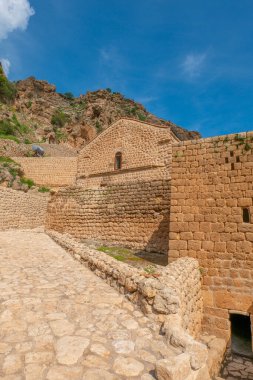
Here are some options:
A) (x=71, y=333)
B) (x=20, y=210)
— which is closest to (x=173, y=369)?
(x=71, y=333)

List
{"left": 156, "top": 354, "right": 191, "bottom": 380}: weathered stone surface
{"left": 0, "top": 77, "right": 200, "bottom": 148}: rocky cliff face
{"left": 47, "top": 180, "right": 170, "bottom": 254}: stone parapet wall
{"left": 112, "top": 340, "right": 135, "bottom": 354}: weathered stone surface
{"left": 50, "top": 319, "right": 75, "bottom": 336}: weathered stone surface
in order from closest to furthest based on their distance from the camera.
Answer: {"left": 156, "top": 354, "right": 191, "bottom": 380}: weathered stone surface
{"left": 112, "top": 340, "right": 135, "bottom": 354}: weathered stone surface
{"left": 50, "top": 319, "right": 75, "bottom": 336}: weathered stone surface
{"left": 47, "top": 180, "right": 170, "bottom": 254}: stone parapet wall
{"left": 0, "top": 77, "right": 200, "bottom": 148}: rocky cliff face

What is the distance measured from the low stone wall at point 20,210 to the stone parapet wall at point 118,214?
123 inches

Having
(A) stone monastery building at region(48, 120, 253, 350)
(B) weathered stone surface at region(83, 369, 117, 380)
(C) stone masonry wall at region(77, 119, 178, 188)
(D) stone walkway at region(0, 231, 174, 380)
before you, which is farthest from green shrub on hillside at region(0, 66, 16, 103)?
(B) weathered stone surface at region(83, 369, 117, 380)

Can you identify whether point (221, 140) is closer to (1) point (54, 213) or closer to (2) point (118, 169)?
(1) point (54, 213)

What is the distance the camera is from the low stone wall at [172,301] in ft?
7.39

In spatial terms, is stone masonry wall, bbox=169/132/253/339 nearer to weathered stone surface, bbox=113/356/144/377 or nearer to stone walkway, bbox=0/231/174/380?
stone walkway, bbox=0/231/174/380

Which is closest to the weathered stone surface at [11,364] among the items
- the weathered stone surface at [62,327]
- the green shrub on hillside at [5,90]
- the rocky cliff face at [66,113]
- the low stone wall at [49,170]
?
the weathered stone surface at [62,327]

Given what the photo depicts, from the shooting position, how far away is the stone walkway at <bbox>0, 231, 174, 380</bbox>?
88.0 inches

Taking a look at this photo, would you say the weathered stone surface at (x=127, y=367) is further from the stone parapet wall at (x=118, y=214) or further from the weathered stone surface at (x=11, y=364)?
the stone parapet wall at (x=118, y=214)

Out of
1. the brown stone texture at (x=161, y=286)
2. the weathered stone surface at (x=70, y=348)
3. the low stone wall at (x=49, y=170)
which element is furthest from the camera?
the low stone wall at (x=49, y=170)

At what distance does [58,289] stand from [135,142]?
54.0 ft

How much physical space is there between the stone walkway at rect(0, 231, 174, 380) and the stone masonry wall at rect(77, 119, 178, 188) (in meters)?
14.2

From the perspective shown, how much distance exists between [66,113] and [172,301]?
60.2m

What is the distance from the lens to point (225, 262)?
6.78 m
